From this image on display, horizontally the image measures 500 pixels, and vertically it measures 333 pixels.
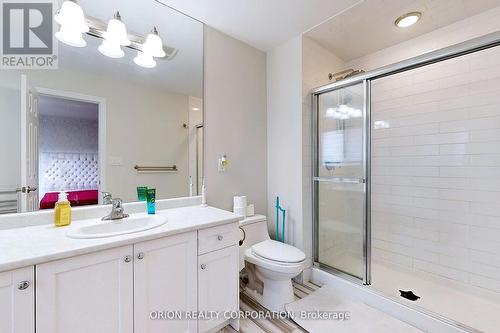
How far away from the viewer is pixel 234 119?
7.22ft

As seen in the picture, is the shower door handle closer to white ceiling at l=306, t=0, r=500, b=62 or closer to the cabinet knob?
white ceiling at l=306, t=0, r=500, b=62

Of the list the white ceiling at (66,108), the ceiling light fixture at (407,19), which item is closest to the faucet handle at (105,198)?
the white ceiling at (66,108)

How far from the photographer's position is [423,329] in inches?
59.4

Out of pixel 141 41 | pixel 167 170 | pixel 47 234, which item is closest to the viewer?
pixel 47 234

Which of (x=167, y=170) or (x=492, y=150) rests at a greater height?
(x=492, y=150)

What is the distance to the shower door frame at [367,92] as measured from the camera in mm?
1334

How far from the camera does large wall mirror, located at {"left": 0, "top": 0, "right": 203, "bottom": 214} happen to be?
1267 millimetres

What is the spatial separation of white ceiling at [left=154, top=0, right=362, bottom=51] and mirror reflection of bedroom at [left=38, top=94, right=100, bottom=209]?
3.54ft

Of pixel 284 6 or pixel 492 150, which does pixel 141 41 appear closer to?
pixel 284 6

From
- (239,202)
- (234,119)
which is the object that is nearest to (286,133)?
(234,119)

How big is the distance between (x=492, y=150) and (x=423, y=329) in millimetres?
1501

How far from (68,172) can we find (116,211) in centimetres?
39

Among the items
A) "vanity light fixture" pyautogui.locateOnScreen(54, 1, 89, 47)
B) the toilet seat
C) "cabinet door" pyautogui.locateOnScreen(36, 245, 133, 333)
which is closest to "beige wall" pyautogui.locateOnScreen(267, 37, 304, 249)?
the toilet seat

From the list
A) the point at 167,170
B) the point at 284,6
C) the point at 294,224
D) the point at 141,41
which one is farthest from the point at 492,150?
the point at 141,41
